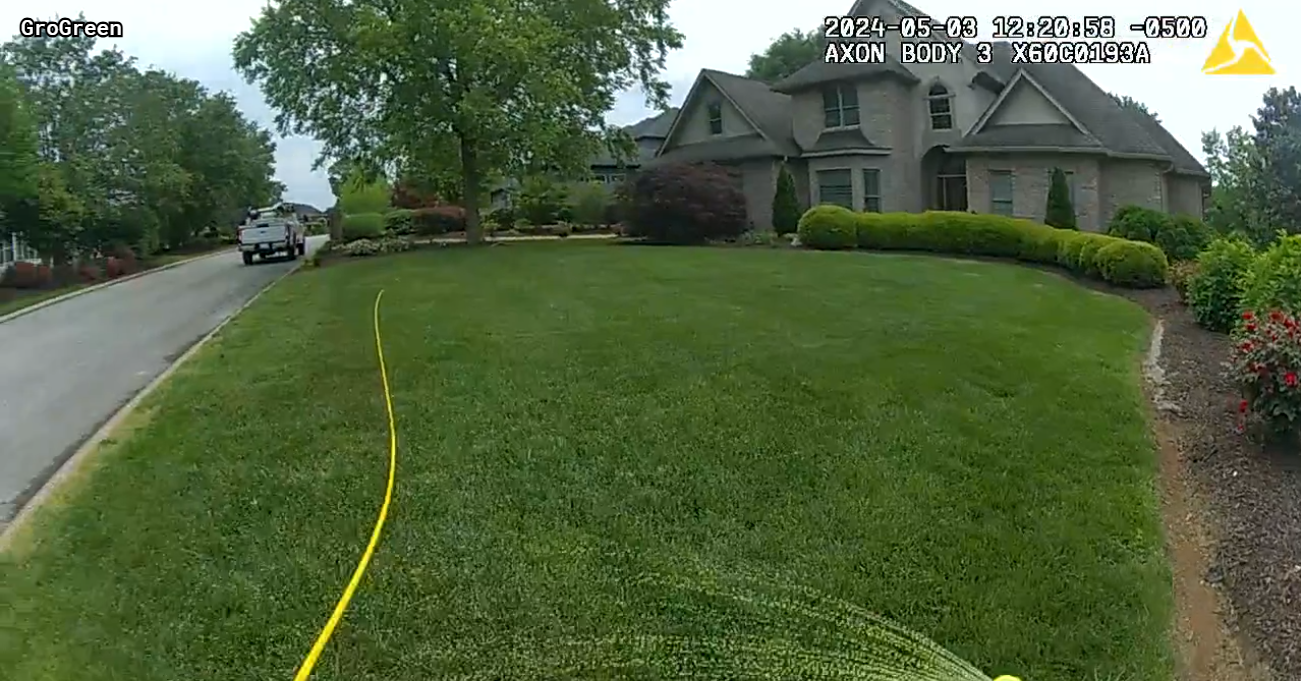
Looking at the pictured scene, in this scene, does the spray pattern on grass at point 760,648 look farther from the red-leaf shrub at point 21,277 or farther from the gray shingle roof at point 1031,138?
the red-leaf shrub at point 21,277

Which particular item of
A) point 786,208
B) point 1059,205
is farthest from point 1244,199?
point 786,208

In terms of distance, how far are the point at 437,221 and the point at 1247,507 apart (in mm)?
27307

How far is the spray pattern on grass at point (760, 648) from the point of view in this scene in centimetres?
363

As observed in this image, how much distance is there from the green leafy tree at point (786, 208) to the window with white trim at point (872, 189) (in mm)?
1974

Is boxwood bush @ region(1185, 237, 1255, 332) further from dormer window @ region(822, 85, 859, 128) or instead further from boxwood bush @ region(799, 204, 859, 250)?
dormer window @ region(822, 85, 859, 128)

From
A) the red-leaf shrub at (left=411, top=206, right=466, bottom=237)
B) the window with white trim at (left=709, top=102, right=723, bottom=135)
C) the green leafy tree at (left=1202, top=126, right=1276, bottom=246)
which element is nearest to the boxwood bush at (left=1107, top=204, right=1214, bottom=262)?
the green leafy tree at (left=1202, top=126, right=1276, bottom=246)

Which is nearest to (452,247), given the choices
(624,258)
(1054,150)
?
(624,258)

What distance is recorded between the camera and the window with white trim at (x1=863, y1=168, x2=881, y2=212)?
25219 mm

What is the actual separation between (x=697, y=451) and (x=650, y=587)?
1.75 meters

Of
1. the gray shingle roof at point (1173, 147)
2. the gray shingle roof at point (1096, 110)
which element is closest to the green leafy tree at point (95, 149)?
the gray shingle roof at point (1096, 110)

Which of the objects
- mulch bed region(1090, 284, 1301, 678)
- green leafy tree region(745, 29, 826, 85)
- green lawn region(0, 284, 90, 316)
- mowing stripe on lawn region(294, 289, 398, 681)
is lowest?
mulch bed region(1090, 284, 1301, 678)

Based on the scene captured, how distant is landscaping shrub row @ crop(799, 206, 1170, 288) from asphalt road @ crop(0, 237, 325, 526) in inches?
447

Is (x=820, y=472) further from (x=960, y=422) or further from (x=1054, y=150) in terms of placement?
(x=1054, y=150)

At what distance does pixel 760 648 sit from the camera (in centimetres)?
379
